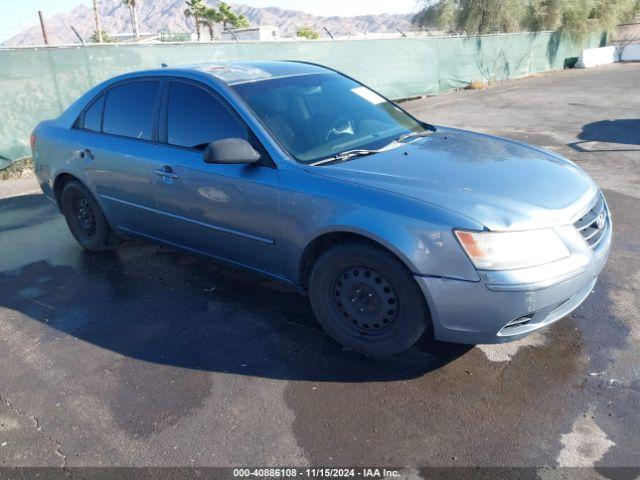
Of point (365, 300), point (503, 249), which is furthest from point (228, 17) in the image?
point (503, 249)

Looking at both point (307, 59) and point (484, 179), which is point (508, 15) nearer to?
point (307, 59)

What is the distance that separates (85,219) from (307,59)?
33.5 feet

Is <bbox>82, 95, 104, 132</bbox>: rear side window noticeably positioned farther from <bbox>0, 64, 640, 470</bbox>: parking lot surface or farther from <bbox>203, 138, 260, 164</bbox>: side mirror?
<bbox>203, 138, 260, 164</bbox>: side mirror

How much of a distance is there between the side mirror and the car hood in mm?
399

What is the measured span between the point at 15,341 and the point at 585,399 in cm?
359

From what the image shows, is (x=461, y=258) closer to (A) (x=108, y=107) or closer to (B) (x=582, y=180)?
(B) (x=582, y=180)

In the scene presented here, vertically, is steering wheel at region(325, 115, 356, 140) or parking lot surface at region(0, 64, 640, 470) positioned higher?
steering wheel at region(325, 115, 356, 140)

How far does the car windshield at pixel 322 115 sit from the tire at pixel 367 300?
71 centimetres

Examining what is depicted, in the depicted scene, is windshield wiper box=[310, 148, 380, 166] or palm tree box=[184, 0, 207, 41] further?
palm tree box=[184, 0, 207, 41]

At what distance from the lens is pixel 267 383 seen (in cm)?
307

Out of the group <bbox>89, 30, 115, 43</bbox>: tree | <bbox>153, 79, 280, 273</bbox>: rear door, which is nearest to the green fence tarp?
<bbox>153, 79, 280, 273</bbox>: rear door

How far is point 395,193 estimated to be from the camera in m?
2.88

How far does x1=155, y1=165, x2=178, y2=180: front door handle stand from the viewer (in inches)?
151

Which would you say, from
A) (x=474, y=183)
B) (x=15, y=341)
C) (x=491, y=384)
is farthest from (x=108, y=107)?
(x=491, y=384)
